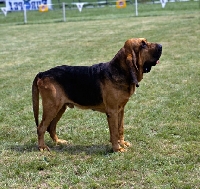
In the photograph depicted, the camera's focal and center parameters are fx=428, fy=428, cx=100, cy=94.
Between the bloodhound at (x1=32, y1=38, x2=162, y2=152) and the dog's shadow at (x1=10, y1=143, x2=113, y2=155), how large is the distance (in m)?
0.14

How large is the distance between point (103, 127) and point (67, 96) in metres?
1.14

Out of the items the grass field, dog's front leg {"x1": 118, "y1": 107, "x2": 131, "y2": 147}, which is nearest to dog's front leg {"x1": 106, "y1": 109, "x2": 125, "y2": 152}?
the grass field

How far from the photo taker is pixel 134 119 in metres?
6.57

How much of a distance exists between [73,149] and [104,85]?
0.93 metres

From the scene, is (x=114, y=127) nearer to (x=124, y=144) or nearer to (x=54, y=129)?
(x=124, y=144)

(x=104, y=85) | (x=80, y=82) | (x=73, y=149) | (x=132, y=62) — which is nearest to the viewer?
(x=132, y=62)

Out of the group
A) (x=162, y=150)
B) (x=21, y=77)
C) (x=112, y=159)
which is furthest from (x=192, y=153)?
(x=21, y=77)

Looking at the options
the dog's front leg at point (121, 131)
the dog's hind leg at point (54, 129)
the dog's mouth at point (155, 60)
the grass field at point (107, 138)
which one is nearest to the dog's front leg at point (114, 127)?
the grass field at point (107, 138)

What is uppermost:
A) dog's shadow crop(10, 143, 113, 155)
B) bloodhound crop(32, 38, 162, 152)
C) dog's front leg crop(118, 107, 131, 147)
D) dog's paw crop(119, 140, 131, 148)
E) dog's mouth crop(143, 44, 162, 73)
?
dog's mouth crop(143, 44, 162, 73)

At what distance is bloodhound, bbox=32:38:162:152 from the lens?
4.90 metres

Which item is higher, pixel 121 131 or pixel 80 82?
pixel 80 82

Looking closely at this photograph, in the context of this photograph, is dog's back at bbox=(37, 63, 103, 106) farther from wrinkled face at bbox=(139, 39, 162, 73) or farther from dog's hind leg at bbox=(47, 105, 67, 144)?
wrinkled face at bbox=(139, 39, 162, 73)

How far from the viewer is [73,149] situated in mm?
5391

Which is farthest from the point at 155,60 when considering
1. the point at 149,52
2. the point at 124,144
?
the point at 124,144
